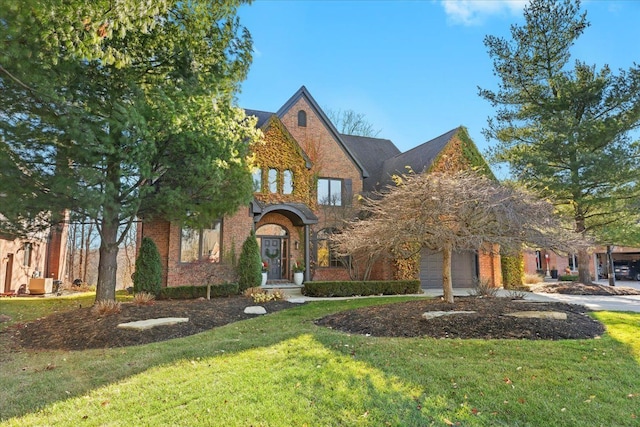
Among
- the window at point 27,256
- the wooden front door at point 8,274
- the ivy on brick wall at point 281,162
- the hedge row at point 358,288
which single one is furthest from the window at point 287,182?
the window at point 27,256

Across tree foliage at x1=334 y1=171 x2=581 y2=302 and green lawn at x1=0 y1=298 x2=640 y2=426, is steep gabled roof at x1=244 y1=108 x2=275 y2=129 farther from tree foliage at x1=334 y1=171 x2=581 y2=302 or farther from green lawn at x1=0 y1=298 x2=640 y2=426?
green lawn at x1=0 y1=298 x2=640 y2=426

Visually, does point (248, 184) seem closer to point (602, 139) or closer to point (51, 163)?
point (51, 163)

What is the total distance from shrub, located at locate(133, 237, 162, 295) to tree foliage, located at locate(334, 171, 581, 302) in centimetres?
864

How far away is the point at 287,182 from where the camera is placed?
17359 mm

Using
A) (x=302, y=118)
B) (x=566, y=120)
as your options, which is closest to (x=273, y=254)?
(x=302, y=118)

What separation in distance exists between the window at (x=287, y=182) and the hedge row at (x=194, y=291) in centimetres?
550

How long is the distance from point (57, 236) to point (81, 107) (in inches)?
745

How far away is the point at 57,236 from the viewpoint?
22375 millimetres

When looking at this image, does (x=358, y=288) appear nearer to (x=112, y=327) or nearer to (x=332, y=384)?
(x=112, y=327)

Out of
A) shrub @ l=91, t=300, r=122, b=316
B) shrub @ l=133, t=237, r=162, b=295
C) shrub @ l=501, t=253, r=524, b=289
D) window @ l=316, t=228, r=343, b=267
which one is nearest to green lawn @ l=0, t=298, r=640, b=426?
shrub @ l=91, t=300, r=122, b=316

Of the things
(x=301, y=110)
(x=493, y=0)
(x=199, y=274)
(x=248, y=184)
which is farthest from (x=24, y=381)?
(x=301, y=110)

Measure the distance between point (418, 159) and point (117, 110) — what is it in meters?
14.8

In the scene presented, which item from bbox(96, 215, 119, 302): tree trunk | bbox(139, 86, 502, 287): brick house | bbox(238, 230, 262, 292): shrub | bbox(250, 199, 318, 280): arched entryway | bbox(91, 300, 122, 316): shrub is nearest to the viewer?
bbox(91, 300, 122, 316): shrub

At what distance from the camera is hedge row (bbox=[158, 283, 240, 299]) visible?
42.3 ft
